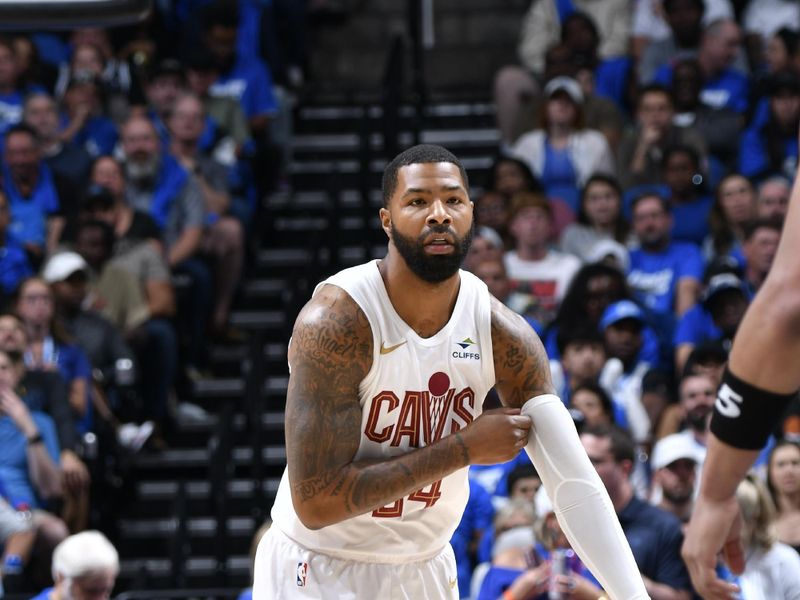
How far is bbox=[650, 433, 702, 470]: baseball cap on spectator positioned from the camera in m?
7.15

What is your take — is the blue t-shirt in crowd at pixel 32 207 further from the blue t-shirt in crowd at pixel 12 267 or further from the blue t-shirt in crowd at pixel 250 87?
the blue t-shirt in crowd at pixel 250 87

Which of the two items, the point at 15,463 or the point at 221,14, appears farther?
the point at 221,14

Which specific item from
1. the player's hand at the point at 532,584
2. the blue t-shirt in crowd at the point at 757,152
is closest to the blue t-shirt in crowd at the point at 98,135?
the blue t-shirt in crowd at the point at 757,152

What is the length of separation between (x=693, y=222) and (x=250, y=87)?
12.3ft

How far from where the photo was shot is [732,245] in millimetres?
9727

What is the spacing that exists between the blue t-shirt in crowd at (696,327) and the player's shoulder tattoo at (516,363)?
465 centimetres

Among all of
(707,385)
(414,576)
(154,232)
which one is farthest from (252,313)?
(414,576)

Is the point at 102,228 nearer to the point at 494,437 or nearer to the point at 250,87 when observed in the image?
the point at 250,87

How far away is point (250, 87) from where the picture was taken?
11.8 m

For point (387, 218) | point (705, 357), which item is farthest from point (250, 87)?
point (387, 218)

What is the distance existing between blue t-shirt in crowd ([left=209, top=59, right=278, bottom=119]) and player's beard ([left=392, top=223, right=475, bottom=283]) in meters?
7.63

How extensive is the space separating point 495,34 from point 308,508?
974 cm

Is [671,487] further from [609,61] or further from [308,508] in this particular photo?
[609,61]

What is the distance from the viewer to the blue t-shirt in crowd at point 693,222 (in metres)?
10.1
